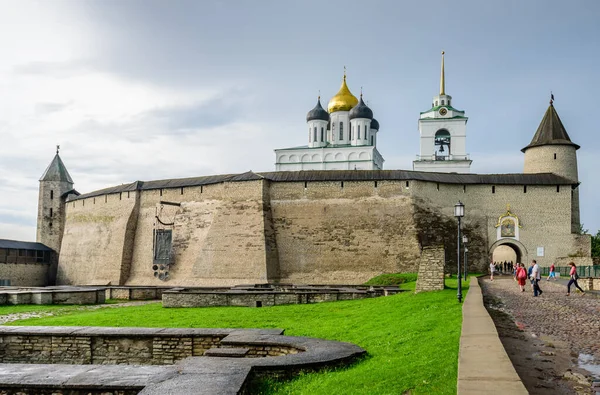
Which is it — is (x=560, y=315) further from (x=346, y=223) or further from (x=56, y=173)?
(x=56, y=173)

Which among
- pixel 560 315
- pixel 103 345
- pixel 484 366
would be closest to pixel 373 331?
pixel 560 315

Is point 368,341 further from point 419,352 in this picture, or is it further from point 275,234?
point 275,234

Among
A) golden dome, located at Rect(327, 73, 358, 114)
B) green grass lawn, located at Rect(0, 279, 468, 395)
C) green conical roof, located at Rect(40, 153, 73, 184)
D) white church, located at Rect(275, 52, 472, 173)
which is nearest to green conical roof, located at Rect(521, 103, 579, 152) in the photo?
white church, located at Rect(275, 52, 472, 173)

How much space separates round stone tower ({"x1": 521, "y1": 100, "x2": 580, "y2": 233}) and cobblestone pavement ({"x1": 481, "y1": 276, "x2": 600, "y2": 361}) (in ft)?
57.8

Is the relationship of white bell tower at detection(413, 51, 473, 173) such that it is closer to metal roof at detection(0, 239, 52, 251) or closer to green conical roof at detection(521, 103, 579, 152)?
green conical roof at detection(521, 103, 579, 152)

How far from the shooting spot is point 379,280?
25.0 m

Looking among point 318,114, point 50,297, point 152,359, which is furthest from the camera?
point 318,114

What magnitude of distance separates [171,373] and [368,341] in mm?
3379

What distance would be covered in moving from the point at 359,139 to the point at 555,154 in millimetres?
16885

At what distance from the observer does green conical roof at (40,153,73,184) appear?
42219 mm

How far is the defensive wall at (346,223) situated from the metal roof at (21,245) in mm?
12310

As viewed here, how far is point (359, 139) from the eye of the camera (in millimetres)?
45312

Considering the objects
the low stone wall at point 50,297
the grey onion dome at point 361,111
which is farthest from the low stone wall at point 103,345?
the grey onion dome at point 361,111

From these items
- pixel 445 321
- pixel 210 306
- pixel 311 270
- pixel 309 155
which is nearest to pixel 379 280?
pixel 311 270
